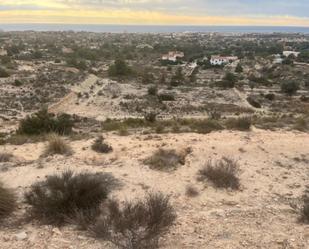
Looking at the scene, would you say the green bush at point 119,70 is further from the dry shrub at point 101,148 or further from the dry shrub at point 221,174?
the dry shrub at point 221,174

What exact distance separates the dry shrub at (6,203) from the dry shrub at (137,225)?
1708 mm

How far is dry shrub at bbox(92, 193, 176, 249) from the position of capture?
Answer: 6.22m

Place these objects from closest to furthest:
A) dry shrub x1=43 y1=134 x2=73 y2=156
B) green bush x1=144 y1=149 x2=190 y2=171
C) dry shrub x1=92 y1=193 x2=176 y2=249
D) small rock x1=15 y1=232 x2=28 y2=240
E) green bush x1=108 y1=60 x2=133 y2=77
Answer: dry shrub x1=92 y1=193 x2=176 y2=249 < small rock x1=15 y1=232 x2=28 y2=240 < green bush x1=144 y1=149 x2=190 y2=171 < dry shrub x1=43 y1=134 x2=73 y2=156 < green bush x1=108 y1=60 x2=133 y2=77

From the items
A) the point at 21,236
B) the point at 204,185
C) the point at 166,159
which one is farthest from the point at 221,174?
the point at 21,236

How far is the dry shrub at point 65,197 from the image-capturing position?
728 cm

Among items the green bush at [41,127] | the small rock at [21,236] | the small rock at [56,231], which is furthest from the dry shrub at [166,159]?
the green bush at [41,127]

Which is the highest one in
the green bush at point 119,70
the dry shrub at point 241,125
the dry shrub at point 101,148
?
the dry shrub at point 101,148

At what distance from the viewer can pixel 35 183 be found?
356 inches

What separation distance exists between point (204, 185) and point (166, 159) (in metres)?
1.65

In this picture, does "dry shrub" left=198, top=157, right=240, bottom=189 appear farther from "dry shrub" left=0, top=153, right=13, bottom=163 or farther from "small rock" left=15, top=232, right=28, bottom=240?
"dry shrub" left=0, top=153, right=13, bottom=163

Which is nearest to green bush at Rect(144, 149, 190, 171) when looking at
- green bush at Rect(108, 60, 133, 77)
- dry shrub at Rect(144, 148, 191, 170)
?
dry shrub at Rect(144, 148, 191, 170)

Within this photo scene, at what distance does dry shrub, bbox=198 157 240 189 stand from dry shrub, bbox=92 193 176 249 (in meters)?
2.74

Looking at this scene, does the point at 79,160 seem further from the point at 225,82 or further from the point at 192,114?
the point at 225,82

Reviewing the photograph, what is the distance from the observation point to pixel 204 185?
31.5ft
